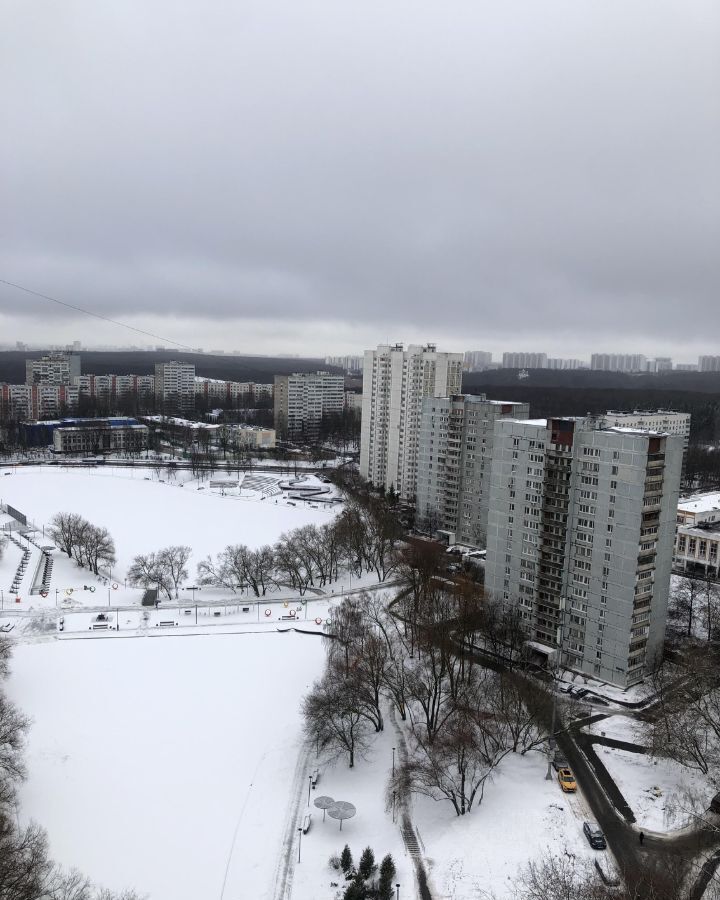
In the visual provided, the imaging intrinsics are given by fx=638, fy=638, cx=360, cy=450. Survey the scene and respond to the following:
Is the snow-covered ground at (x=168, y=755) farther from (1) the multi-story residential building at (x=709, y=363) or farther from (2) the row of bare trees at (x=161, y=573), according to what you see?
(1) the multi-story residential building at (x=709, y=363)

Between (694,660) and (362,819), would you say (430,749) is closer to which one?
(362,819)

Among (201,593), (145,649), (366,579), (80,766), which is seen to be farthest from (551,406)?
(80,766)

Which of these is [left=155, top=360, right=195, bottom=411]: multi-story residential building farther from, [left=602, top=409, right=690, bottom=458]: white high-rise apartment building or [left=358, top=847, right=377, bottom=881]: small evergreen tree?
[left=358, top=847, right=377, bottom=881]: small evergreen tree

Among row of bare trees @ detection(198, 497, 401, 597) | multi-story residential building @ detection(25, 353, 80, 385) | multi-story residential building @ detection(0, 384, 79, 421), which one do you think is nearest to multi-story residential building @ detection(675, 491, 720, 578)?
row of bare trees @ detection(198, 497, 401, 597)

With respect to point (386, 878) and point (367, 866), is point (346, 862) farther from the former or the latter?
point (386, 878)

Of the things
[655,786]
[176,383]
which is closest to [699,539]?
[655,786]

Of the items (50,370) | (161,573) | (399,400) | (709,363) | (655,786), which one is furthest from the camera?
(709,363)

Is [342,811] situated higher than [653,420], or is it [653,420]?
A: [653,420]

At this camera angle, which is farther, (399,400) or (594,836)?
(399,400)
